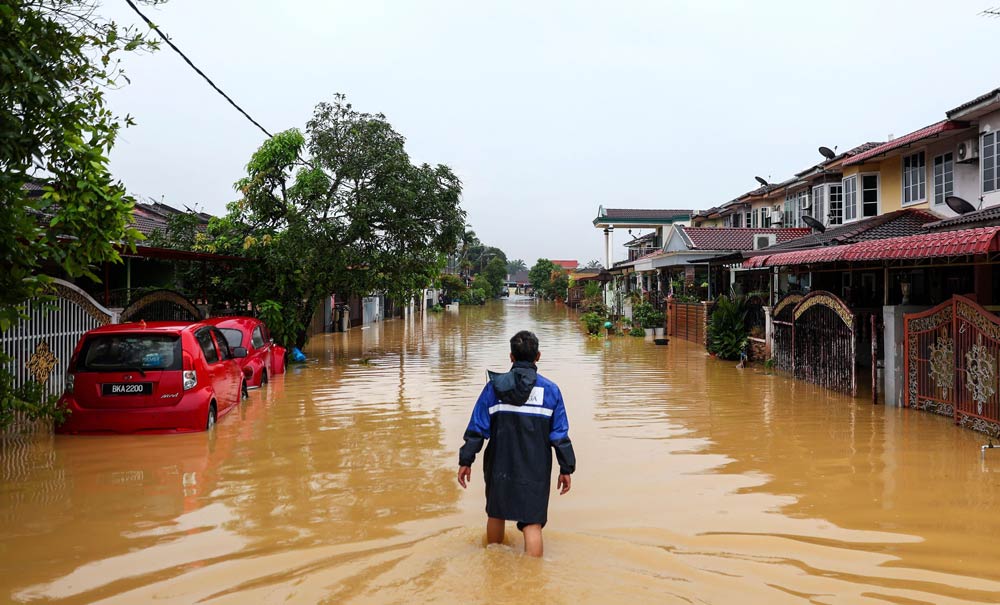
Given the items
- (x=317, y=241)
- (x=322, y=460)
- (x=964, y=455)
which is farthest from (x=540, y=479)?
(x=317, y=241)

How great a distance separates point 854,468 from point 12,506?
769 centimetres

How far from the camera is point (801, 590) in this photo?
14.9ft

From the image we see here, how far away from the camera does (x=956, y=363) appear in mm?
9773

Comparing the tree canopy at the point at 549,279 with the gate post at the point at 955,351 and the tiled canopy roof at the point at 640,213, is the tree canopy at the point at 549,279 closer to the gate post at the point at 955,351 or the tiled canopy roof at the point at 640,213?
the tiled canopy roof at the point at 640,213

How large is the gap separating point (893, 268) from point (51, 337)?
12832mm

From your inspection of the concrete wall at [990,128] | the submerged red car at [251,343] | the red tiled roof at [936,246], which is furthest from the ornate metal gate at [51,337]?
the concrete wall at [990,128]

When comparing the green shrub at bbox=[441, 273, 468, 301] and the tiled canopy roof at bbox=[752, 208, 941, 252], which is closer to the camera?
the tiled canopy roof at bbox=[752, 208, 941, 252]

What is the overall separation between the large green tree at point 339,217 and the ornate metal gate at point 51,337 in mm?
7540

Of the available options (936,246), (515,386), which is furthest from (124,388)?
(936,246)

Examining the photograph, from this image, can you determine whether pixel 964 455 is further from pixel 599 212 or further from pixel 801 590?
pixel 599 212

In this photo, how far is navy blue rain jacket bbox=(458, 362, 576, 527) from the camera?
15.8 ft

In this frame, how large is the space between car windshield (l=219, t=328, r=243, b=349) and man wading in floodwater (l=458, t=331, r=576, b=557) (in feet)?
30.9

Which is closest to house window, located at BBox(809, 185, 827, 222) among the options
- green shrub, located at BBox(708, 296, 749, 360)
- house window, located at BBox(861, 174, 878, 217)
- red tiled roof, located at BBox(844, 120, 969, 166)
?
house window, located at BBox(861, 174, 878, 217)

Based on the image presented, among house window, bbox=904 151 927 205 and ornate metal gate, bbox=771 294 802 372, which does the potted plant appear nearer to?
house window, bbox=904 151 927 205
